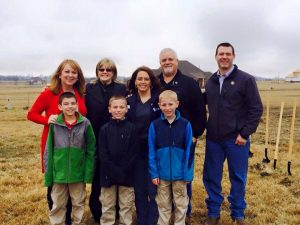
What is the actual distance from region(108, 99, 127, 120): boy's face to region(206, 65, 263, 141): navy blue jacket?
4.48 ft

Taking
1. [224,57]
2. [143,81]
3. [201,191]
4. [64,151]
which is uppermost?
[224,57]

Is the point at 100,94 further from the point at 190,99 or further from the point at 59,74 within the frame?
the point at 190,99

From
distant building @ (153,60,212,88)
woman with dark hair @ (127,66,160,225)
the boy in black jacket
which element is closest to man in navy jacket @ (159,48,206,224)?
woman with dark hair @ (127,66,160,225)

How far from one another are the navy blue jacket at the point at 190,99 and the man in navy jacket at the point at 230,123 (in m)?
0.27

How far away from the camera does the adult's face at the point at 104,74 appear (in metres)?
4.63

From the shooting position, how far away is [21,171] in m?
8.16

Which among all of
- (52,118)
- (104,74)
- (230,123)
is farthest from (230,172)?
(52,118)

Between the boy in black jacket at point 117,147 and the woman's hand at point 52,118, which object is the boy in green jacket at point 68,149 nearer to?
the woman's hand at point 52,118

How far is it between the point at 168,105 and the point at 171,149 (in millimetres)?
548

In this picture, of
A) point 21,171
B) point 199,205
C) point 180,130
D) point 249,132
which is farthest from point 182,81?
point 21,171

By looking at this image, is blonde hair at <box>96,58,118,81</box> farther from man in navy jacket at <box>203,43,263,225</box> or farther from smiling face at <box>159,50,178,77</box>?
man in navy jacket at <box>203,43,263,225</box>

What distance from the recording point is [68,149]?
14.3 feet

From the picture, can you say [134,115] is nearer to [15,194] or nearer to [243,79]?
[243,79]

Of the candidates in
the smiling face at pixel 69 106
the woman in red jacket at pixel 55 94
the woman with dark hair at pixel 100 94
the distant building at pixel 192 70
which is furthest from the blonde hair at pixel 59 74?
the distant building at pixel 192 70
